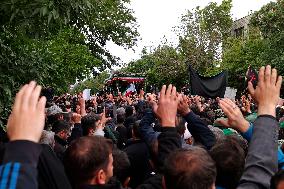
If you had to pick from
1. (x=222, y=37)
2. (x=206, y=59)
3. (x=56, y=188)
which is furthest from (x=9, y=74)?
(x=222, y=37)

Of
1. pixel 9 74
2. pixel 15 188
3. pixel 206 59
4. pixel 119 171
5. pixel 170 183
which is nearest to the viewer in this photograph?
pixel 15 188

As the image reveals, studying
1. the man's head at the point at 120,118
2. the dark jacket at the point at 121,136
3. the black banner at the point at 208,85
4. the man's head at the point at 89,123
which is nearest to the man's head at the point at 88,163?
the man's head at the point at 89,123

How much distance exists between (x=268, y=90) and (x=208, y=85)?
313 inches

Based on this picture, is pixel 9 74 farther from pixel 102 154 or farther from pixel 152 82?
pixel 152 82

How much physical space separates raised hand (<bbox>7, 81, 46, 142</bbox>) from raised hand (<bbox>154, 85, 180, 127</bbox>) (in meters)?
1.17

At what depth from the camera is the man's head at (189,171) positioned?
96.4 inches

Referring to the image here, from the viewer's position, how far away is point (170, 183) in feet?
8.26

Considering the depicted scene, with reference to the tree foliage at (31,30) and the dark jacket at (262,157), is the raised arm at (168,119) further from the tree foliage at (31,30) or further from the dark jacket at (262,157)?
the tree foliage at (31,30)

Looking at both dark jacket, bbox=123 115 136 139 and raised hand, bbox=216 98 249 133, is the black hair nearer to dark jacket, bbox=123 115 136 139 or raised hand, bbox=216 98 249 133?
raised hand, bbox=216 98 249 133

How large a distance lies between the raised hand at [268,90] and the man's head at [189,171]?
385 millimetres

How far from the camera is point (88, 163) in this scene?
3.05m

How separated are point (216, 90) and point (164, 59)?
31075 mm

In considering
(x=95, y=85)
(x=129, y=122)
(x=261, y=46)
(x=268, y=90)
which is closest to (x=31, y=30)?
(x=268, y=90)

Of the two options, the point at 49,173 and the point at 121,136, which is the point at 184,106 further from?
the point at 121,136
